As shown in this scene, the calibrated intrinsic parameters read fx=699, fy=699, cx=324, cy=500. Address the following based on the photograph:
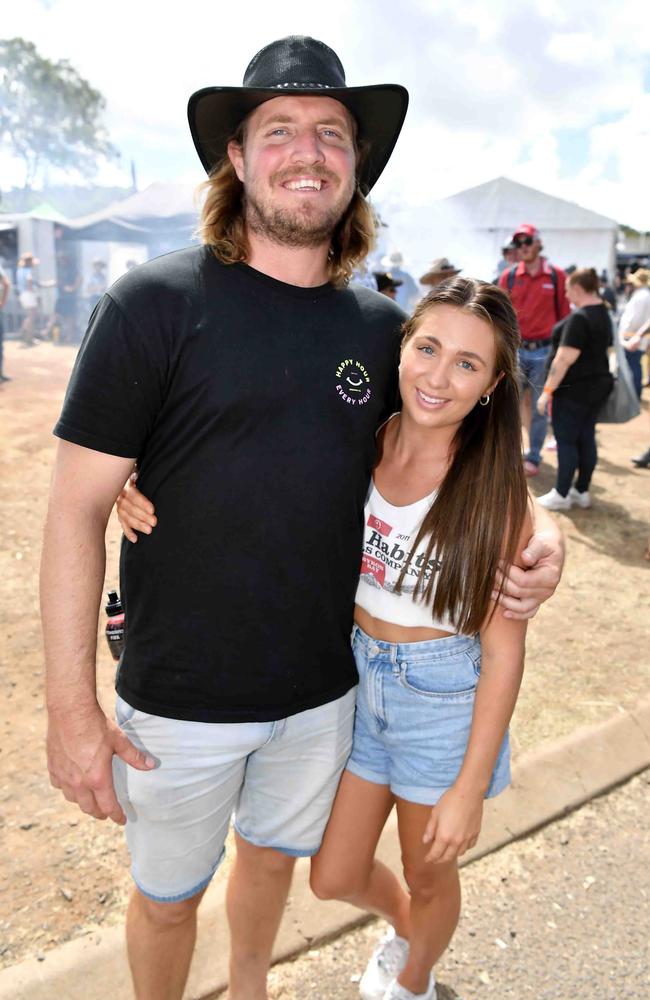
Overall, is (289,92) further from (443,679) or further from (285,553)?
(443,679)

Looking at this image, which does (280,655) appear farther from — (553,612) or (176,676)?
(553,612)

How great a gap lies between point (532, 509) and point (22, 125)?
2130 inches

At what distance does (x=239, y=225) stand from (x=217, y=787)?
1.40 m

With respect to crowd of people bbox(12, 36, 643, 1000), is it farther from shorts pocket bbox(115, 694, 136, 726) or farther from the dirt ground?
the dirt ground

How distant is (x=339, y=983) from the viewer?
80.2 inches

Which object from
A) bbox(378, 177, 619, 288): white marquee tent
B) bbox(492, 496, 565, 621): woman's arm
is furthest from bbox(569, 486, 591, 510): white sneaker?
bbox(378, 177, 619, 288): white marquee tent

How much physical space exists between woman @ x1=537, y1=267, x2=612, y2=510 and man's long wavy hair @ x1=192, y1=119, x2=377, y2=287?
151 inches

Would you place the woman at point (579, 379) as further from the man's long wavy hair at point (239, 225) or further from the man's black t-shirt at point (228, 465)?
the man's black t-shirt at point (228, 465)

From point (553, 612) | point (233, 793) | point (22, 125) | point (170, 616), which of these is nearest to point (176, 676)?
point (170, 616)

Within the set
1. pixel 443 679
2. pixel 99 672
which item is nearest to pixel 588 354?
pixel 99 672

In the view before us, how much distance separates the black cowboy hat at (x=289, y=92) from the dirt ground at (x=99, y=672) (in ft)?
4.21

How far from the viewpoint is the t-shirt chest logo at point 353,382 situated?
1.66 metres

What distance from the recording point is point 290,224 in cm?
168

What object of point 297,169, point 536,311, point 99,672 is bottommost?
point 99,672
